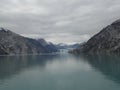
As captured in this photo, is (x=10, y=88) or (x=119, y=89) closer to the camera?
(x=119, y=89)

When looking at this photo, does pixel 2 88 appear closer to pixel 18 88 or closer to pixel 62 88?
pixel 18 88

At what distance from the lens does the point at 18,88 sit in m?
73.4

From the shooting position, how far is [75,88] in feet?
234

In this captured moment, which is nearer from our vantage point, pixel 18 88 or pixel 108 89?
pixel 108 89

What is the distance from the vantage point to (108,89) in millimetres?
68625

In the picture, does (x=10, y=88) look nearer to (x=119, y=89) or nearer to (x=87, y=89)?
(x=87, y=89)

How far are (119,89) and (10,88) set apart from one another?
3932 centimetres

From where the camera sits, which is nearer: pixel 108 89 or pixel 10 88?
pixel 108 89

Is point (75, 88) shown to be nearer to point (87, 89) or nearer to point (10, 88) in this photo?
point (87, 89)

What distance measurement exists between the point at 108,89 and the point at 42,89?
23.3 meters

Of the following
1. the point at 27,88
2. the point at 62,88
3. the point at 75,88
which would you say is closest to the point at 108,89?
the point at 75,88

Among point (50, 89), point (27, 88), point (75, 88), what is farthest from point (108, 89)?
point (27, 88)

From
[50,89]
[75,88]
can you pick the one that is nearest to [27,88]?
[50,89]

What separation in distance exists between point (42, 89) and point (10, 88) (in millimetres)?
12410
